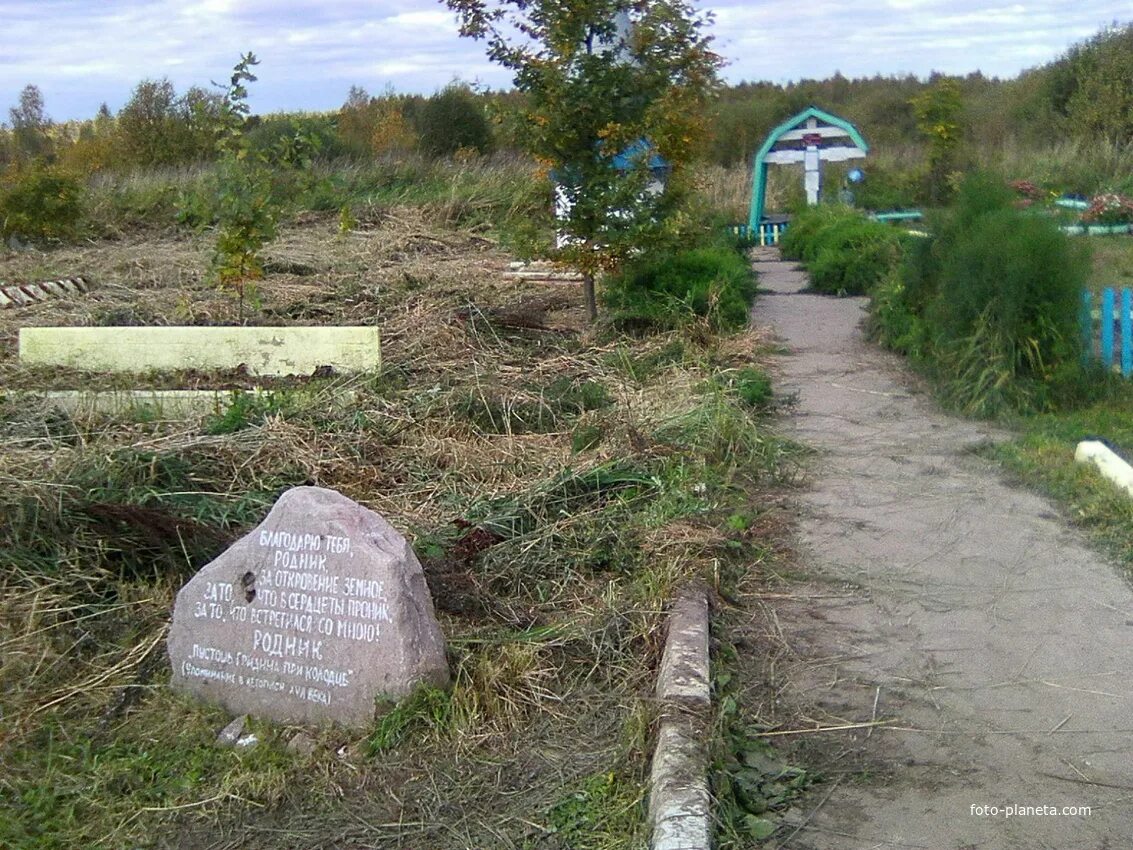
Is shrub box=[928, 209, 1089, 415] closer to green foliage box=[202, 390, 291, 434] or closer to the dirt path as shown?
the dirt path

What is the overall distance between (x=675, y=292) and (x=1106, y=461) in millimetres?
5570

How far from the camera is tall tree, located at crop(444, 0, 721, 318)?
10.9m

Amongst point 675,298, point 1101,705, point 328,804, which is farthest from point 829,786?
point 675,298

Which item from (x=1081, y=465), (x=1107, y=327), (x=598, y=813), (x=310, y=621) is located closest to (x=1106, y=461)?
(x=1081, y=465)

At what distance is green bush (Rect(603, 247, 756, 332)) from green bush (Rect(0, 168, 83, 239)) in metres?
10.9

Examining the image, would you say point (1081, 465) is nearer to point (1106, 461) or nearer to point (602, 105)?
point (1106, 461)

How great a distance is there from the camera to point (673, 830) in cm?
346

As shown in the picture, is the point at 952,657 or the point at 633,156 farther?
the point at 633,156

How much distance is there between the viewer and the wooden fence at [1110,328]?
8.87 m

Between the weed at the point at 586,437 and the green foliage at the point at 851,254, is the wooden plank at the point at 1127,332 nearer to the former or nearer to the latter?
the weed at the point at 586,437

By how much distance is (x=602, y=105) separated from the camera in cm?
1085

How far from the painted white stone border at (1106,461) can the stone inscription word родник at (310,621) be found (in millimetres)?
4020

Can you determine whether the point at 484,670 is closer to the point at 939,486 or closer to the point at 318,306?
the point at 939,486

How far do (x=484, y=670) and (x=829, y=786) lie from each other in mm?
1344
